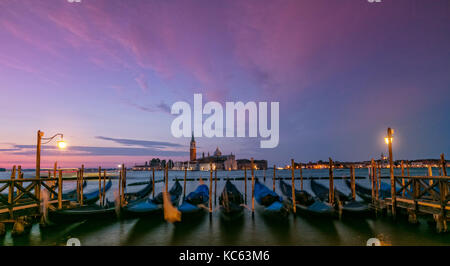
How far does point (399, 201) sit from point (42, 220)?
13360 millimetres

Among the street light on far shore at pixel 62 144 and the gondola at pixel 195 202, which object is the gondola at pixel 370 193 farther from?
the street light on far shore at pixel 62 144

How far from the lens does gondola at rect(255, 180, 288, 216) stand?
10762 millimetres

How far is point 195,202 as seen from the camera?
1355 cm

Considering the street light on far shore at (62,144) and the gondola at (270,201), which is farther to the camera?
the gondola at (270,201)

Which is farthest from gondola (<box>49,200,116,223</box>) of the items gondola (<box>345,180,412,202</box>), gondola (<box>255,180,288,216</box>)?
gondola (<box>345,180,412,202</box>)

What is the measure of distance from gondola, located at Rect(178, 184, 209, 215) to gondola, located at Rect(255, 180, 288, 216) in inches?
119

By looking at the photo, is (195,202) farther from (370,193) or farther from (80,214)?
(370,193)

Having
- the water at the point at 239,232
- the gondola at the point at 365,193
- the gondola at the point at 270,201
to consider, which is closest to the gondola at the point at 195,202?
the water at the point at 239,232

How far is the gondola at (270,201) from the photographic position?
1076 cm

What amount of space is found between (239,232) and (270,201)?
13.6 feet

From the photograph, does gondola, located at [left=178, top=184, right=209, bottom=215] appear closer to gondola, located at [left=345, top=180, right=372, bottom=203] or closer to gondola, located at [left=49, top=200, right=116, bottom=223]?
gondola, located at [left=49, top=200, right=116, bottom=223]

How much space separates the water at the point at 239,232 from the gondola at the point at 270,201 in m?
0.52
